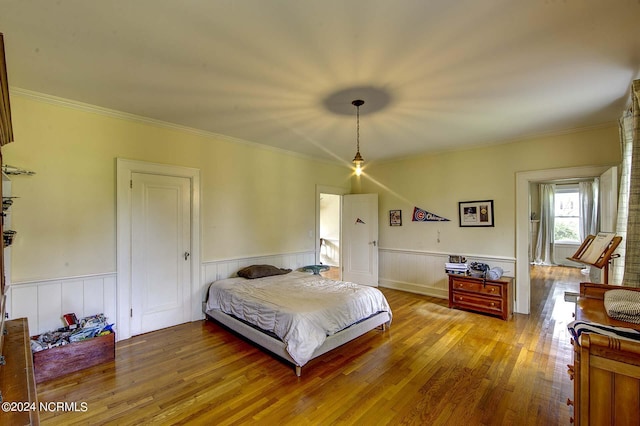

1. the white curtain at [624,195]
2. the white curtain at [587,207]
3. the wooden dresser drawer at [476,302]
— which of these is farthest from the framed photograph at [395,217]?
the white curtain at [587,207]

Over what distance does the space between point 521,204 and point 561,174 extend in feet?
1.96

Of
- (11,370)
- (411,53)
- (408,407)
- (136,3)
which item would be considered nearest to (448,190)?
(411,53)

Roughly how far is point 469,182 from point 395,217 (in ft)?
4.77

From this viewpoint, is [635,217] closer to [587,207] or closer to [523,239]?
[523,239]

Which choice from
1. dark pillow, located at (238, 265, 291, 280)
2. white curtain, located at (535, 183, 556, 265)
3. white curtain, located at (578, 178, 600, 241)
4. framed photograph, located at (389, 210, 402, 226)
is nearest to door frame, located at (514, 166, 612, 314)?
framed photograph, located at (389, 210, 402, 226)

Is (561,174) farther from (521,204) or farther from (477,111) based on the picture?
(477,111)

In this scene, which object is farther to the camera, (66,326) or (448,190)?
(448,190)

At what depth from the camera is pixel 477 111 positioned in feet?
10.2

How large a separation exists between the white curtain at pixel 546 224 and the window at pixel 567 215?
0.14m

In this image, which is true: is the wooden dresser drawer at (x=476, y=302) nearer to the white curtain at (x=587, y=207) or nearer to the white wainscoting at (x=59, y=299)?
the white wainscoting at (x=59, y=299)

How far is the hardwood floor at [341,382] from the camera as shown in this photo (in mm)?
1991

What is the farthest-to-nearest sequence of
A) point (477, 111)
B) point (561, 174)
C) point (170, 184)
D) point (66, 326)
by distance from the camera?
point (561, 174)
point (170, 184)
point (477, 111)
point (66, 326)

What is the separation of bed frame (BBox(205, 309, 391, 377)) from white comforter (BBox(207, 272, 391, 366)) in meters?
0.07

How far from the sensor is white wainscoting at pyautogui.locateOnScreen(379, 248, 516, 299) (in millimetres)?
4818
